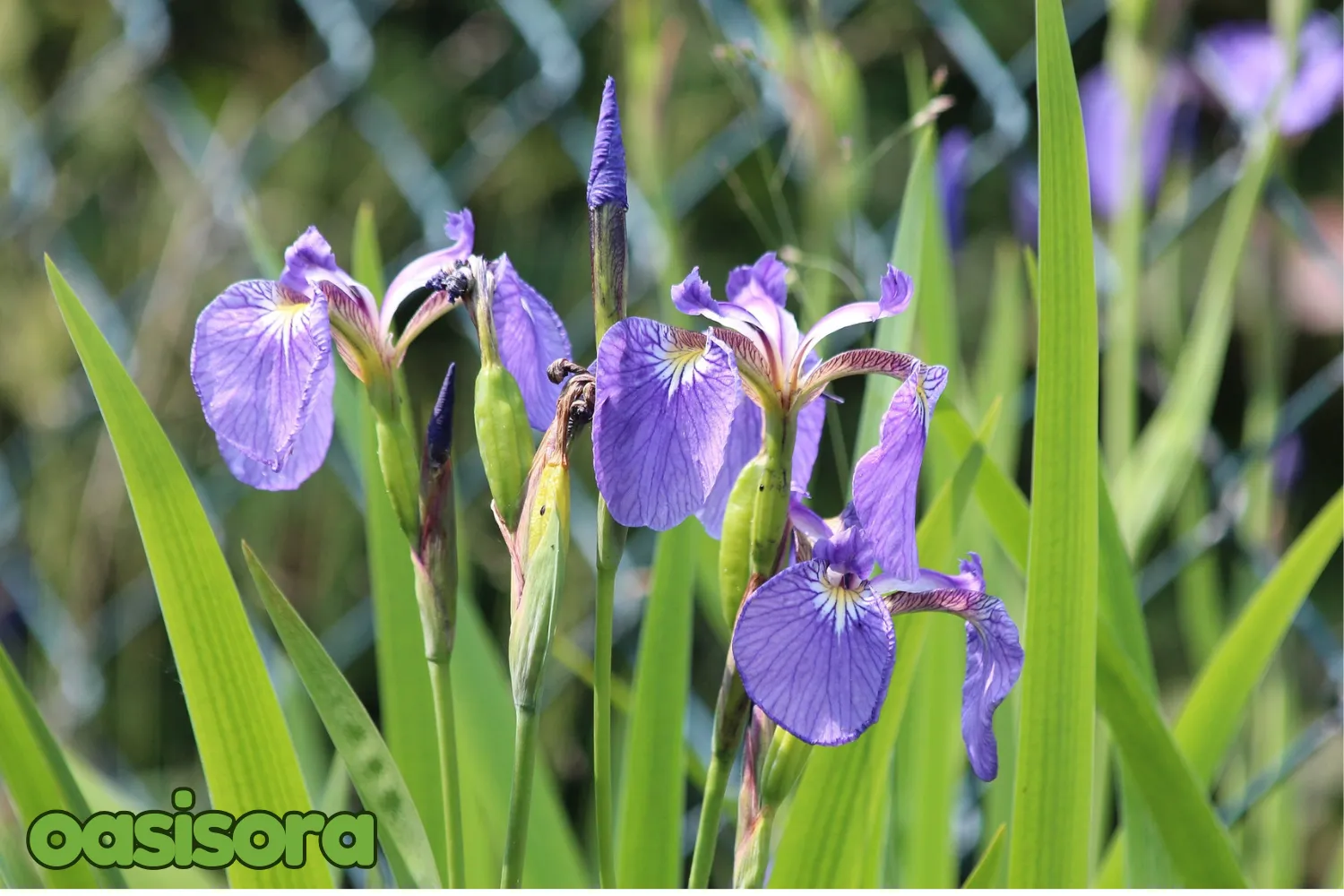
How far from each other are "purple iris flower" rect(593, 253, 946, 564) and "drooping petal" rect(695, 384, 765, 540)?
48mm

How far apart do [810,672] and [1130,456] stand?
602mm

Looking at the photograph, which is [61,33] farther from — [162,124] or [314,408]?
[314,408]

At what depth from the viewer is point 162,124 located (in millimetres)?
1469

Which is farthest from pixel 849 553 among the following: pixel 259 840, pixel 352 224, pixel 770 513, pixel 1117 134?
pixel 352 224

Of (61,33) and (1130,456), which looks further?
(61,33)

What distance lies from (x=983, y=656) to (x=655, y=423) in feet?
0.47

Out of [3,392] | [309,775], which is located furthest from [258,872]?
[3,392]

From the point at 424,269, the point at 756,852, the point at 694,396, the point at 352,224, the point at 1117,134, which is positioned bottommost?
the point at 756,852

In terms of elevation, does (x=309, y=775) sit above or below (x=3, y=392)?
below

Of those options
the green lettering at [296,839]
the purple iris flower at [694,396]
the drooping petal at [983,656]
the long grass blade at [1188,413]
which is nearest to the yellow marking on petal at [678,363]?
the purple iris flower at [694,396]

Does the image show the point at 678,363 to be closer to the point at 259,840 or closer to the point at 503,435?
the point at 503,435

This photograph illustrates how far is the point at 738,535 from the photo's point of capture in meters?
0.38

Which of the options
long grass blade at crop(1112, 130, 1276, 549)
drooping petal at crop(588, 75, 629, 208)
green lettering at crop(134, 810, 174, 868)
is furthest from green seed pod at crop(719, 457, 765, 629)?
long grass blade at crop(1112, 130, 1276, 549)

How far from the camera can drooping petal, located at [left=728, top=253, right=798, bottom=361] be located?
0.41 metres
